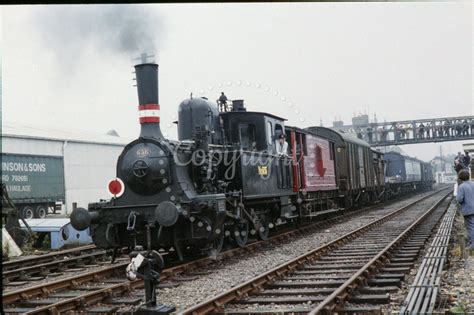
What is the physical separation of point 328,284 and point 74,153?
2298 centimetres

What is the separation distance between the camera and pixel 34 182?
24.8m

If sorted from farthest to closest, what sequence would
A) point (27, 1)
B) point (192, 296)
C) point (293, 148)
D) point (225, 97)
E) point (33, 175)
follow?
point (33, 175), point (293, 148), point (225, 97), point (192, 296), point (27, 1)

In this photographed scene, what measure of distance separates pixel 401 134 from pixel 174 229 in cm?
3971

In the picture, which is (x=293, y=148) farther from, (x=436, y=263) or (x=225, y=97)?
(x=436, y=263)

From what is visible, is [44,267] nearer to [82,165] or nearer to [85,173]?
[82,165]

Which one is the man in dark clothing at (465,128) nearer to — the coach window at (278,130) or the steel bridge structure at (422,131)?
the steel bridge structure at (422,131)

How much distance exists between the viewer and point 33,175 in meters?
24.8

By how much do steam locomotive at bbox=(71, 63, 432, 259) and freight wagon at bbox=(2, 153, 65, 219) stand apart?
46.4 feet

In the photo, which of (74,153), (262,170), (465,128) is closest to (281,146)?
(262,170)

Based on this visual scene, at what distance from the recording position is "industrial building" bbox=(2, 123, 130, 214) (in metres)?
25.3

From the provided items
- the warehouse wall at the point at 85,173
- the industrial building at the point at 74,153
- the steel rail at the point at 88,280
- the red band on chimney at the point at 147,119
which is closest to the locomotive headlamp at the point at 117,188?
the red band on chimney at the point at 147,119

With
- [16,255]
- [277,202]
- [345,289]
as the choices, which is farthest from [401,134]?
[345,289]

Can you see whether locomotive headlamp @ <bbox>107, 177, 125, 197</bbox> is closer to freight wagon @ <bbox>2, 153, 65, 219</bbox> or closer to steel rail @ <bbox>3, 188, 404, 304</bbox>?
steel rail @ <bbox>3, 188, 404, 304</bbox>

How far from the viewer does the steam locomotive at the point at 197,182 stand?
8.88 m
